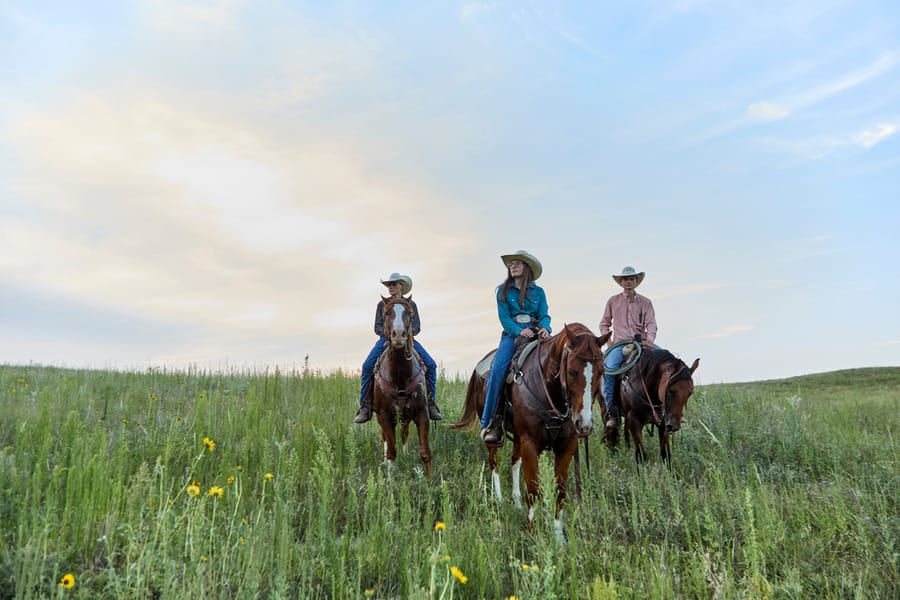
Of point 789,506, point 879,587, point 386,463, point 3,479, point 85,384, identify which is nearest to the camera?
point 879,587

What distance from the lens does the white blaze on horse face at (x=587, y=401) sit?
5574 mm

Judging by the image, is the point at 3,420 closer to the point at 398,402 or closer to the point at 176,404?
the point at 176,404

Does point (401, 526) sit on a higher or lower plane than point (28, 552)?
lower

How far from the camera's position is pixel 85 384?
14461mm

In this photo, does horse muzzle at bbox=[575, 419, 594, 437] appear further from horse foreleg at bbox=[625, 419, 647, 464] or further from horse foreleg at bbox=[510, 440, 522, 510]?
horse foreleg at bbox=[625, 419, 647, 464]

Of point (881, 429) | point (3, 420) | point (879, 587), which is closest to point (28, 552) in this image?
point (879, 587)

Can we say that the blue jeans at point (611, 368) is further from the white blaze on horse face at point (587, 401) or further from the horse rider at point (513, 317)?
the white blaze on horse face at point (587, 401)

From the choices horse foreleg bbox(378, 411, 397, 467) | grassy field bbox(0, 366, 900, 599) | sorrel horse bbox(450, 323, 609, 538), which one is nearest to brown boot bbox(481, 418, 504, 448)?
sorrel horse bbox(450, 323, 609, 538)

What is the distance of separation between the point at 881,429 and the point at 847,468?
5279mm

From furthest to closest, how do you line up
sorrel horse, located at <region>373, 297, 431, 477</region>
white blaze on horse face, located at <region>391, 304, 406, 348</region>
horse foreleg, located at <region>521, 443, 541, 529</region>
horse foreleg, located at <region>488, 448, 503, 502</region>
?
1. sorrel horse, located at <region>373, 297, 431, 477</region>
2. white blaze on horse face, located at <region>391, 304, 406, 348</region>
3. horse foreleg, located at <region>488, 448, 503, 502</region>
4. horse foreleg, located at <region>521, 443, 541, 529</region>

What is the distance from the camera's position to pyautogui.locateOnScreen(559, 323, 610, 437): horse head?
5.61 metres

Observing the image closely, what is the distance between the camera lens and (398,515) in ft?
23.4

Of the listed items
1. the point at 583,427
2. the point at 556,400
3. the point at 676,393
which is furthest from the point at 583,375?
the point at 676,393

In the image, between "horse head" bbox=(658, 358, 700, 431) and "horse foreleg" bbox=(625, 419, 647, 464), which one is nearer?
"horse head" bbox=(658, 358, 700, 431)
